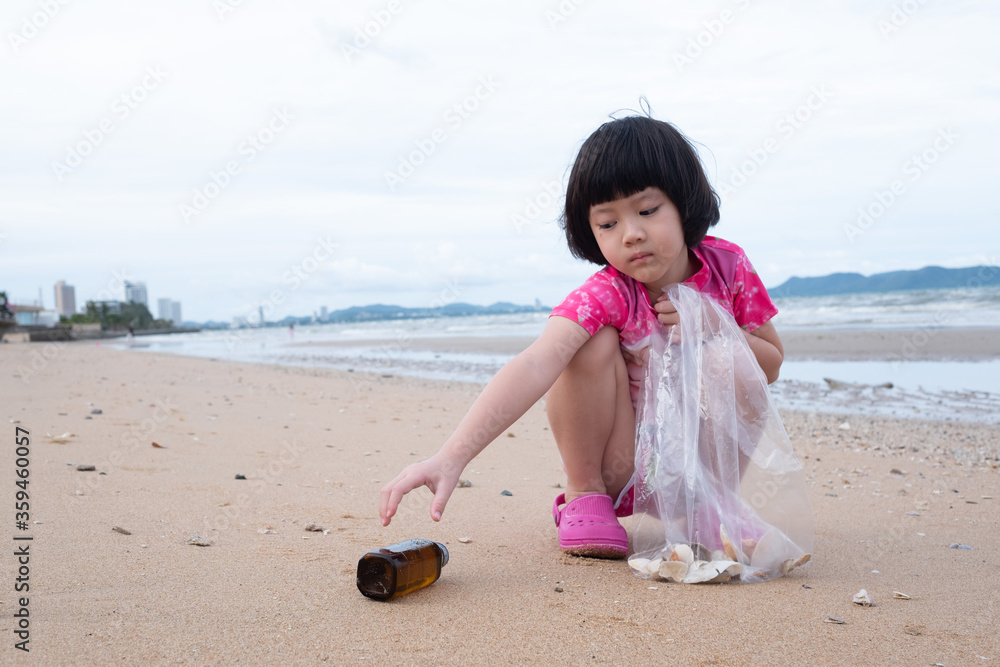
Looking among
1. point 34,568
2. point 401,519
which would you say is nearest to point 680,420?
point 401,519

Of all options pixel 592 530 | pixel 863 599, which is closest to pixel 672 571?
pixel 592 530

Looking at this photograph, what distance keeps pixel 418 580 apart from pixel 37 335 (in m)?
45.8

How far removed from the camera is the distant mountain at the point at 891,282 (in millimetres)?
42834

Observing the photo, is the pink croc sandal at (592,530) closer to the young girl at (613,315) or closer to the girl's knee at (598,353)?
the young girl at (613,315)

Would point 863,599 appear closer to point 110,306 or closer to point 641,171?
point 641,171

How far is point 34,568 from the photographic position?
1.75 metres

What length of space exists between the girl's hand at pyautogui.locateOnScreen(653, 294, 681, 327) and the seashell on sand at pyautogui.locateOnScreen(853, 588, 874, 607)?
867mm

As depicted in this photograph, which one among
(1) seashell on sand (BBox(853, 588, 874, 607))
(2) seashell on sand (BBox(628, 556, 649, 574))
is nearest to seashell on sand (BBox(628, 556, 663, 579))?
(2) seashell on sand (BBox(628, 556, 649, 574))

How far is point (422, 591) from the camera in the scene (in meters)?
1.77

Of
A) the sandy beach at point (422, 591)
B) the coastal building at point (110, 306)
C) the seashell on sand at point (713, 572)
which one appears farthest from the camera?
the coastal building at point (110, 306)

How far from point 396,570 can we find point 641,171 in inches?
49.5

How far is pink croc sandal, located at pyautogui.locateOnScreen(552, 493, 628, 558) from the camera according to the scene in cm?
210

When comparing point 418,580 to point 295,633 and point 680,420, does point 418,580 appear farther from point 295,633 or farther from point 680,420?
point 680,420

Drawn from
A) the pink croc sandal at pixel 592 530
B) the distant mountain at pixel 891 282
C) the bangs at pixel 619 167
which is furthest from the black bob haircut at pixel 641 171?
the distant mountain at pixel 891 282
